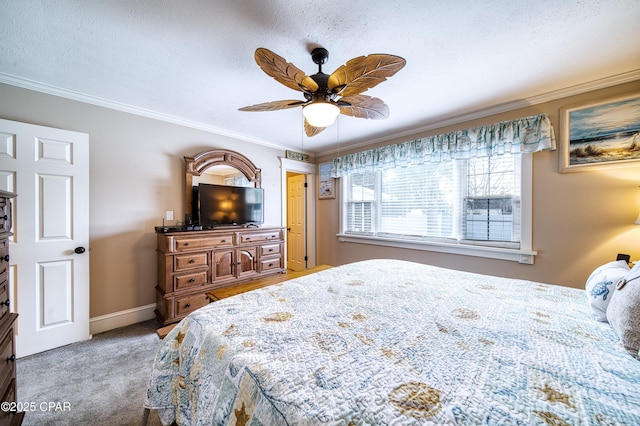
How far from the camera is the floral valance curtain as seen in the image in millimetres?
2344

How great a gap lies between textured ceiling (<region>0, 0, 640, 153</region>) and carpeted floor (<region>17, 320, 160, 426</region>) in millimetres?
2433

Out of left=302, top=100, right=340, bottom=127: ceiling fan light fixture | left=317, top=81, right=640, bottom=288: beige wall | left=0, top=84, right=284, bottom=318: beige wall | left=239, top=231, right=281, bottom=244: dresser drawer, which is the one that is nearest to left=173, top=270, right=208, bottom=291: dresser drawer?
left=0, top=84, right=284, bottom=318: beige wall

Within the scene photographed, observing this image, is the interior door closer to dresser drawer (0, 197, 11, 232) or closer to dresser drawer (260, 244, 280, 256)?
dresser drawer (260, 244, 280, 256)

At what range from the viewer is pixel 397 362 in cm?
75

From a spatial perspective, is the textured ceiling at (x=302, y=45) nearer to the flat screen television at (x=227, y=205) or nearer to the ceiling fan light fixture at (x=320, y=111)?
the ceiling fan light fixture at (x=320, y=111)

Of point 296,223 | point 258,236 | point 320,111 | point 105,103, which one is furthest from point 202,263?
point 296,223

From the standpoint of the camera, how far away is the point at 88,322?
2311 millimetres

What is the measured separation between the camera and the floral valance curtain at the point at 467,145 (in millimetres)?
2344

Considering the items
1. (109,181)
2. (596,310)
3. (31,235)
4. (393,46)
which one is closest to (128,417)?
(31,235)

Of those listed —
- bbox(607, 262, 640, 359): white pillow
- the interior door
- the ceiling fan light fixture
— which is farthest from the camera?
the interior door

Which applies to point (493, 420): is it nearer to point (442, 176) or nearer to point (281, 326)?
point (281, 326)

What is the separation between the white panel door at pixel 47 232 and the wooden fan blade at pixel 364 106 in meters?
2.53

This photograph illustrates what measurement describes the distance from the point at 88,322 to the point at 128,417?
1404 mm

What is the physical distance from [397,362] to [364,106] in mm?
1684
